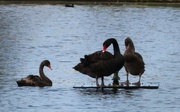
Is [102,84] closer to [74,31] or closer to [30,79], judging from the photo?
[30,79]

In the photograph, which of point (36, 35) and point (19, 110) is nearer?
point (19, 110)

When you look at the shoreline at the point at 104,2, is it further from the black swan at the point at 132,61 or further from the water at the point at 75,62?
the black swan at the point at 132,61

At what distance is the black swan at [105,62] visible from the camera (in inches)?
974

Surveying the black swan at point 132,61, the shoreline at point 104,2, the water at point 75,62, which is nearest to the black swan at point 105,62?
the water at point 75,62

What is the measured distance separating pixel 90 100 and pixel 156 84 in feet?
13.1

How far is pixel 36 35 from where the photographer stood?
54.6 metres

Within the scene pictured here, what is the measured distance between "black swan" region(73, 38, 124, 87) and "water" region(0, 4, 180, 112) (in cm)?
60

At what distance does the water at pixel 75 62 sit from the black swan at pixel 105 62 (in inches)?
23.8

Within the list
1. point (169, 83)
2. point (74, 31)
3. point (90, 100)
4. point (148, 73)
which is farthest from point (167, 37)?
point (90, 100)

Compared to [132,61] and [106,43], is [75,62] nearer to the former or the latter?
[132,61]

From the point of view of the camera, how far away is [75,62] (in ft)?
112

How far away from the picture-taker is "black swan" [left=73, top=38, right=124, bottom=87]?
24750 millimetres

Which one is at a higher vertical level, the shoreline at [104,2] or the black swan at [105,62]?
the black swan at [105,62]

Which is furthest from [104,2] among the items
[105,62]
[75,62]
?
[105,62]
